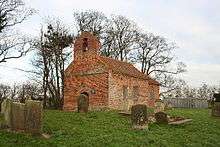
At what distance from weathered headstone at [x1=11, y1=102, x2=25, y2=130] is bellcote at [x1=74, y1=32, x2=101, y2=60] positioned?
20.4m

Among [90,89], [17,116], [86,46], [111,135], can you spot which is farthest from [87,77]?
[17,116]

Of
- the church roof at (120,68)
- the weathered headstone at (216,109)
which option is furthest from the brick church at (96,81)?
the weathered headstone at (216,109)

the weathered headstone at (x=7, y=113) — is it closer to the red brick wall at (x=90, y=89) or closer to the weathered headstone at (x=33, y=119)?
the weathered headstone at (x=33, y=119)

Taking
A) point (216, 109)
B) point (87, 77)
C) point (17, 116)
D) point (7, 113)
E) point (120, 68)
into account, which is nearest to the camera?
point (17, 116)

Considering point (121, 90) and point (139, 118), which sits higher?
point (121, 90)

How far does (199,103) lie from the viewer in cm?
5328

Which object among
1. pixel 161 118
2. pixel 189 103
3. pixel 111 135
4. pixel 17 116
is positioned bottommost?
pixel 111 135

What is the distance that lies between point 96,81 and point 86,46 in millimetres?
3837

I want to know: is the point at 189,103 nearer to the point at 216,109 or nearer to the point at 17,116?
the point at 216,109

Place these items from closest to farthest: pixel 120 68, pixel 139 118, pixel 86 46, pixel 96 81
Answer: pixel 139 118 → pixel 96 81 → pixel 86 46 → pixel 120 68

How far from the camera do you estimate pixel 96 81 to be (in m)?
33.4

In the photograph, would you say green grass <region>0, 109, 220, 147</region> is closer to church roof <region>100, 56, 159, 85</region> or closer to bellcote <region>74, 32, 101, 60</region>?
church roof <region>100, 56, 159, 85</region>

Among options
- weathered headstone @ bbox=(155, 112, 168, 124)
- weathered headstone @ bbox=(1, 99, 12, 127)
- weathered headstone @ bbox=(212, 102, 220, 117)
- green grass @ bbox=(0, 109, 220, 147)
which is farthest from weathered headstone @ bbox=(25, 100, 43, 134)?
weathered headstone @ bbox=(212, 102, 220, 117)

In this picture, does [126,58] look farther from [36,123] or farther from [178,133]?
[36,123]
